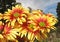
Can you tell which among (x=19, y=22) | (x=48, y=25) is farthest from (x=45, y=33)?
(x=19, y=22)

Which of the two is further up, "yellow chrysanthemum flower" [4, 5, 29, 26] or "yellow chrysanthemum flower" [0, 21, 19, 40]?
"yellow chrysanthemum flower" [4, 5, 29, 26]

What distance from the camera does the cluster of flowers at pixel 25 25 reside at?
1.94m

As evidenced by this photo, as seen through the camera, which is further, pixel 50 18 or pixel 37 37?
pixel 50 18

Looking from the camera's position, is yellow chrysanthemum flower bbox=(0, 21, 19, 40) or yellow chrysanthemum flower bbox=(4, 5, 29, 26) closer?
yellow chrysanthemum flower bbox=(0, 21, 19, 40)

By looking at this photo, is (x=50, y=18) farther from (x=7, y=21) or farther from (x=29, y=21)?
(x=7, y=21)

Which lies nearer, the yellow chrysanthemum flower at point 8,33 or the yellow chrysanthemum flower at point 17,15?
the yellow chrysanthemum flower at point 8,33

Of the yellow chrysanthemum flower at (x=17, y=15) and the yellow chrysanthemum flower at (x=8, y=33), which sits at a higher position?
the yellow chrysanthemum flower at (x=17, y=15)

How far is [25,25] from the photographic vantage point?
6.68 ft

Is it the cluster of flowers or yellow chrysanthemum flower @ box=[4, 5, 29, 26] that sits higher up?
yellow chrysanthemum flower @ box=[4, 5, 29, 26]

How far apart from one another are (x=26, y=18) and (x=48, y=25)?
0.18 m

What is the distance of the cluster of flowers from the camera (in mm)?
1940

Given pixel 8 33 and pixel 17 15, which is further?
pixel 17 15

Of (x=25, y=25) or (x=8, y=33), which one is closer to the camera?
(x=8, y=33)

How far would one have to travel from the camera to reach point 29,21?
79.6 inches
